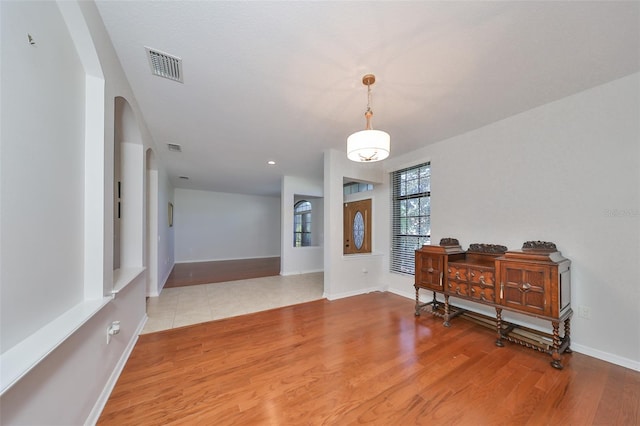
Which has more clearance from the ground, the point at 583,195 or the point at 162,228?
the point at 583,195

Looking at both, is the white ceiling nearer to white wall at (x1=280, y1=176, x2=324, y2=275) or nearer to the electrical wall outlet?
the electrical wall outlet

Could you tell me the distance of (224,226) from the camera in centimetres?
855

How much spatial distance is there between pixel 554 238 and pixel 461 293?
1.14 meters

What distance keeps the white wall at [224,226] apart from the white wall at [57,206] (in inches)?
265

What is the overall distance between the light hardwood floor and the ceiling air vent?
8.59 ft

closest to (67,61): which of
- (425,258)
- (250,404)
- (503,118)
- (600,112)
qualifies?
(250,404)

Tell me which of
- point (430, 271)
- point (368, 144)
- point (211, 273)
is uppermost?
point (368, 144)

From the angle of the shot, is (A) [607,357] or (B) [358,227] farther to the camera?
(B) [358,227]

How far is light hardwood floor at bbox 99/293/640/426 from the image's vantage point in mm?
1521

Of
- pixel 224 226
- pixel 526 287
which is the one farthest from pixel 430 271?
pixel 224 226

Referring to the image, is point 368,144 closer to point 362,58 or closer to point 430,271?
point 362,58

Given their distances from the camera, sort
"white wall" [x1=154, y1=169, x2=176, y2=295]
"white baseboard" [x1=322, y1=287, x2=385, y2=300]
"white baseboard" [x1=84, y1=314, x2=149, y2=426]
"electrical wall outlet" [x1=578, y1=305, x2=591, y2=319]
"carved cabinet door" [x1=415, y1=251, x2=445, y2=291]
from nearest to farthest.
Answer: "white baseboard" [x1=84, y1=314, x2=149, y2=426] → "electrical wall outlet" [x1=578, y1=305, x2=591, y2=319] → "carved cabinet door" [x1=415, y1=251, x2=445, y2=291] → "white baseboard" [x1=322, y1=287, x2=385, y2=300] → "white wall" [x1=154, y1=169, x2=176, y2=295]

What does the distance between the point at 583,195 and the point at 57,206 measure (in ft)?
14.2

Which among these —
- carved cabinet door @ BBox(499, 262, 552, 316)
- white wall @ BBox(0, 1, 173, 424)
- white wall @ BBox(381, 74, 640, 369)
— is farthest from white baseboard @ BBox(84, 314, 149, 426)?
white wall @ BBox(381, 74, 640, 369)
